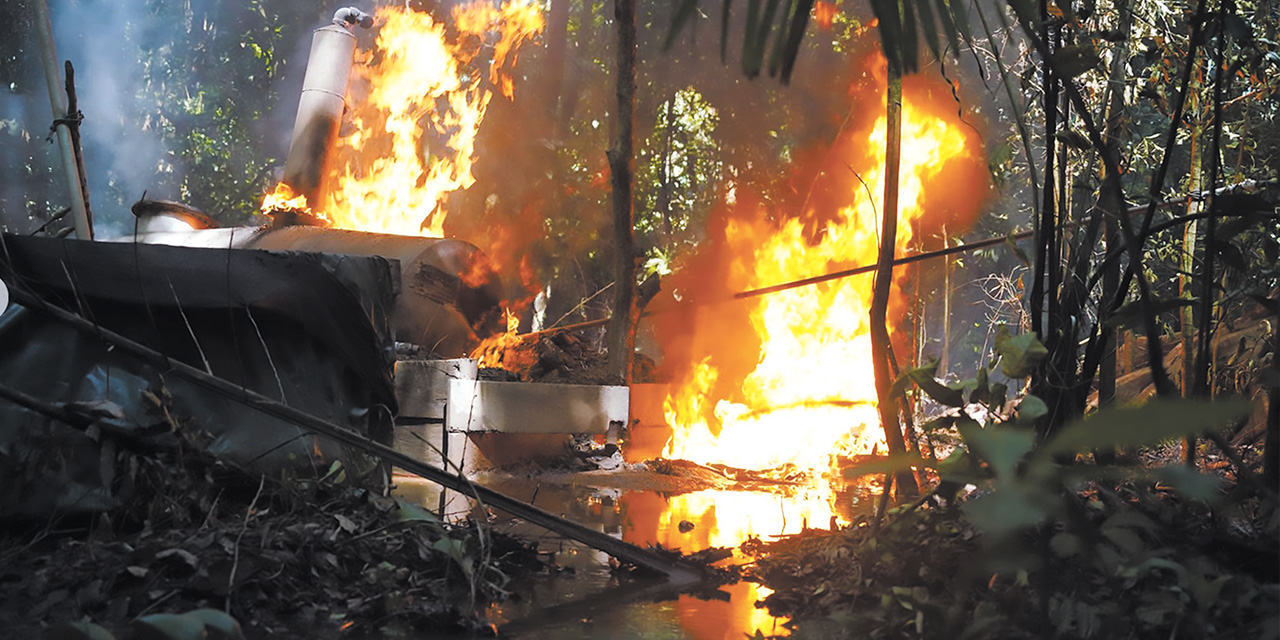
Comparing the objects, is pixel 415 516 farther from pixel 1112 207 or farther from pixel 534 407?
pixel 534 407

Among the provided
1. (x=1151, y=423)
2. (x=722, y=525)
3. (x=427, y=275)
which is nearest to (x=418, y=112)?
(x=427, y=275)

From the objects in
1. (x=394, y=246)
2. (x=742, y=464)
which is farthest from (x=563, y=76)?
(x=742, y=464)

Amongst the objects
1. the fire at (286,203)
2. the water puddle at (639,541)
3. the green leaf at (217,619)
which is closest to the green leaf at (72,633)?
the green leaf at (217,619)

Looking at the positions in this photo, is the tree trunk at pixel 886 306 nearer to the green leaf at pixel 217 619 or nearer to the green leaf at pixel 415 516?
the green leaf at pixel 415 516

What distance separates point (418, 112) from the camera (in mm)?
17172

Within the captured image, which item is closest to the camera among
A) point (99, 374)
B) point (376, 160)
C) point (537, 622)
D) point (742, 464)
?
point (537, 622)

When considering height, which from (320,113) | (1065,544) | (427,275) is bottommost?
(1065,544)

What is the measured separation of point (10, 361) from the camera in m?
3.98

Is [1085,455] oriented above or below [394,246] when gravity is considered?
below

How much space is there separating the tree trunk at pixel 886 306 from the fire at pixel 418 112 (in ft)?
37.2

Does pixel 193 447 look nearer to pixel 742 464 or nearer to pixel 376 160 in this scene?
pixel 742 464

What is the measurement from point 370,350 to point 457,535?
1.26m

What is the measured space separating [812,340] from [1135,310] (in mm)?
8861

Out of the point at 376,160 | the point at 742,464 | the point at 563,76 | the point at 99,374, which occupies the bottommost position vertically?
the point at 742,464
